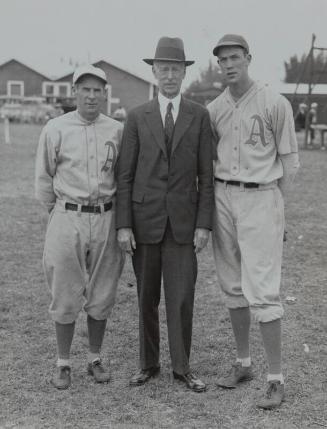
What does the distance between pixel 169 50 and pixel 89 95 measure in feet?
1.96

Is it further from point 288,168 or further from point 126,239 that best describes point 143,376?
point 288,168

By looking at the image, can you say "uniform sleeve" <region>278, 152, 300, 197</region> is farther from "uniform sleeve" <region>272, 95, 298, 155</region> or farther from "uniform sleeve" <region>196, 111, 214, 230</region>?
"uniform sleeve" <region>196, 111, 214, 230</region>

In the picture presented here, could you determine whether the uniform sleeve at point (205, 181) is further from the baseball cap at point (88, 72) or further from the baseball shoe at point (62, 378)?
the baseball shoe at point (62, 378)

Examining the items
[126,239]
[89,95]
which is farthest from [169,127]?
[126,239]

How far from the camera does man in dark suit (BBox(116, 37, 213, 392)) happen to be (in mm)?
4328

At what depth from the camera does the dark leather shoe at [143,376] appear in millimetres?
4520

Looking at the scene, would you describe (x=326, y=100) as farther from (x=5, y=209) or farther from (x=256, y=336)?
(x=256, y=336)

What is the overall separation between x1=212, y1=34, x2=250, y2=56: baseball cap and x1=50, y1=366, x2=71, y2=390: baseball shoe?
2369mm

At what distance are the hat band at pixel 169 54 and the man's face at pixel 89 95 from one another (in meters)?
0.42

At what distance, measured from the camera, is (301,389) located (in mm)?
→ 4414

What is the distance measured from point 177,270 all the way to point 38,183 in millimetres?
1100

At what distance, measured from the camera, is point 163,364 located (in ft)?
16.2

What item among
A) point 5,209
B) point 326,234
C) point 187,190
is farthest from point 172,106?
point 5,209

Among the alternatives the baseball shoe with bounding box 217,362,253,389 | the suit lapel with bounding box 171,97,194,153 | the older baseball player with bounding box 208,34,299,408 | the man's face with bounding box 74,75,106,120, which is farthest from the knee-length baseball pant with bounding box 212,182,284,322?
the man's face with bounding box 74,75,106,120
